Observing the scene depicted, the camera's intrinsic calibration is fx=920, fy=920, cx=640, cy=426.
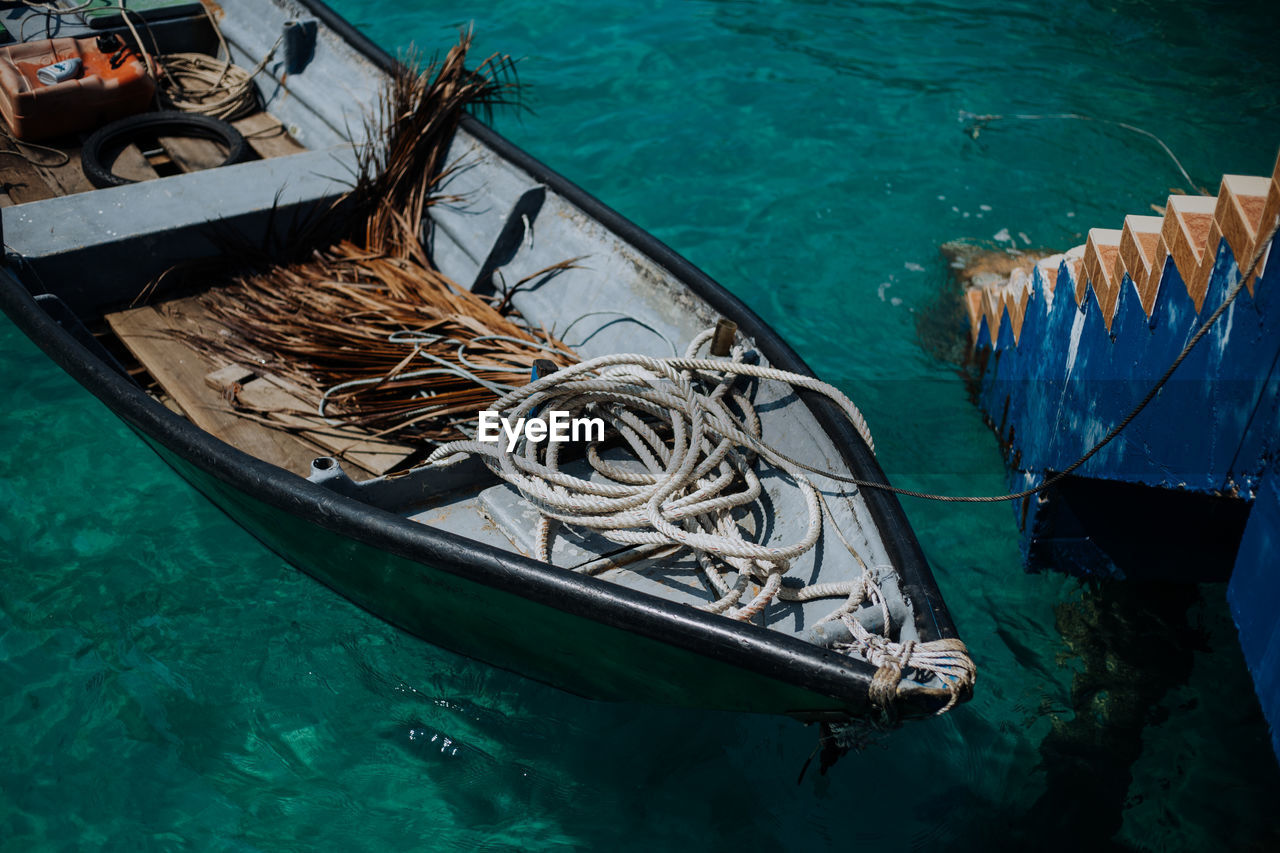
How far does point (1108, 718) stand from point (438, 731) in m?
2.43

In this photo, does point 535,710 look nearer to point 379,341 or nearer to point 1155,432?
point 379,341

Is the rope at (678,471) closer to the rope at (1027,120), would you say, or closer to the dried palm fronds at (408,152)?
the dried palm fronds at (408,152)

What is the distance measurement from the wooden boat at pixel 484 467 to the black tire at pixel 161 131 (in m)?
0.11

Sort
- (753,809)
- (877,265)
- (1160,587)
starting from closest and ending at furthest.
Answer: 1. (753,809)
2. (1160,587)
3. (877,265)

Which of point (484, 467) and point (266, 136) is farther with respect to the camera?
point (266, 136)

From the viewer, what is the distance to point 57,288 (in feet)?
12.3

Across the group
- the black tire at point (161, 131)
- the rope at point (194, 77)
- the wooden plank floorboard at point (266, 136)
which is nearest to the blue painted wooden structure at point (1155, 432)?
the wooden plank floorboard at point (266, 136)

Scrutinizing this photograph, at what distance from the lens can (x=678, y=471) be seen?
2.86m

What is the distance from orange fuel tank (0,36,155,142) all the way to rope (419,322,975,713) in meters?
3.15

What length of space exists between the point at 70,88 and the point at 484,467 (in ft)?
10.6

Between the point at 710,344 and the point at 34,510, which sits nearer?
the point at 710,344

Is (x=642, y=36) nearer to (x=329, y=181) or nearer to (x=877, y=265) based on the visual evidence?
(x=877, y=265)

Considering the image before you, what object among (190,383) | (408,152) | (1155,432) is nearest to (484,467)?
(190,383)

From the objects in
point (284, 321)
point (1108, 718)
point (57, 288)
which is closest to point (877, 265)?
point (1108, 718)
